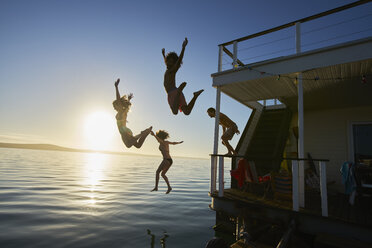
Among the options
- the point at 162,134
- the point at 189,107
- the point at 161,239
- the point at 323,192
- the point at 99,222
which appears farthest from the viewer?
the point at 99,222

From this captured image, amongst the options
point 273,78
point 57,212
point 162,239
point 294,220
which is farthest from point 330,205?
point 57,212

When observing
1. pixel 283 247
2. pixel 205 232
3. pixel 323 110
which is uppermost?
pixel 323 110

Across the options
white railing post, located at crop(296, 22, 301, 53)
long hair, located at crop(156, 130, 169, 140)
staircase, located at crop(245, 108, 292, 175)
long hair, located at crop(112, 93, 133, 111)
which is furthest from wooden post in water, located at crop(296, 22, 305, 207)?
long hair, located at crop(112, 93, 133, 111)

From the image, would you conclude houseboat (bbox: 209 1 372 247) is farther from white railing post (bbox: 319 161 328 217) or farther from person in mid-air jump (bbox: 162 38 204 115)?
person in mid-air jump (bbox: 162 38 204 115)

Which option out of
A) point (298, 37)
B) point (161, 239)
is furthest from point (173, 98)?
point (161, 239)

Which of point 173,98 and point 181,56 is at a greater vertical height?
point 181,56

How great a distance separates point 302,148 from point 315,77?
2.10 meters

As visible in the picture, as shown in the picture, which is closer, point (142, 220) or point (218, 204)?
point (218, 204)

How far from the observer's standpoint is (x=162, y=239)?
5824 millimetres

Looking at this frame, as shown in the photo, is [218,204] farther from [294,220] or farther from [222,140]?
[222,140]

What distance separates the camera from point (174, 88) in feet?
13.1

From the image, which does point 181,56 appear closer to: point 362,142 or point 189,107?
point 189,107

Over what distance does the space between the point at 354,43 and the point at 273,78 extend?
1.83m

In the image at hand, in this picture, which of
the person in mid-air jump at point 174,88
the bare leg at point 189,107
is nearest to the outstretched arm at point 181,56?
the person in mid-air jump at point 174,88
